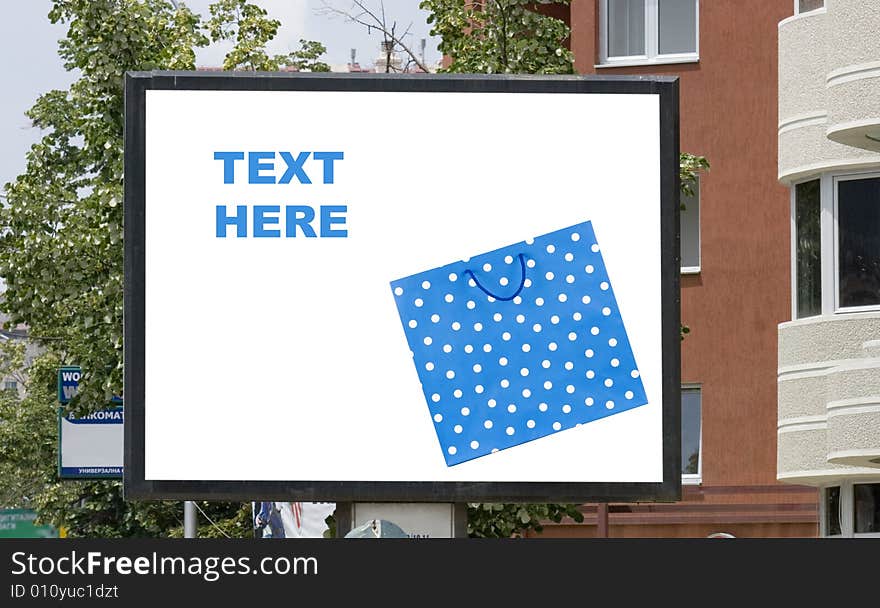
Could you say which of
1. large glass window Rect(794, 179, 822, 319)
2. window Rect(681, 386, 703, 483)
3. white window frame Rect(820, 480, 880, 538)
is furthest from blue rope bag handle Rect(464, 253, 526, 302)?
window Rect(681, 386, 703, 483)

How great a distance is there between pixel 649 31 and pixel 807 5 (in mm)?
→ 4405

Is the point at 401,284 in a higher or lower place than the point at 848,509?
higher

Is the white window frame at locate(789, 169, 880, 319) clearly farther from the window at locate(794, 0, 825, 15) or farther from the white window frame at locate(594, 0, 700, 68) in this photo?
the white window frame at locate(594, 0, 700, 68)

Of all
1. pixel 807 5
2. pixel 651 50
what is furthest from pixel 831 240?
pixel 651 50

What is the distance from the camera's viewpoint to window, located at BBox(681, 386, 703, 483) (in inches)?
1114

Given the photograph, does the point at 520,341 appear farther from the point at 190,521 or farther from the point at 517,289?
the point at 190,521

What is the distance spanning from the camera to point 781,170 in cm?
2511

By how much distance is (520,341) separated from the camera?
15219mm

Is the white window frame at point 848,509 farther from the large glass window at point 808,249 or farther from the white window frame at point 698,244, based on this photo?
the white window frame at point 698,244

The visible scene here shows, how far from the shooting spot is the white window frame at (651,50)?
1152 inches

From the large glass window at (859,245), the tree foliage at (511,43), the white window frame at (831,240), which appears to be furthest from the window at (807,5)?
the tree foliage at (511,43)

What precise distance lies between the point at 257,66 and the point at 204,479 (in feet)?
27.8

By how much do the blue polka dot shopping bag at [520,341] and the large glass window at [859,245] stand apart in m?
9.08

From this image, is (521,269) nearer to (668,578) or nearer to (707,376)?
(668,578)
